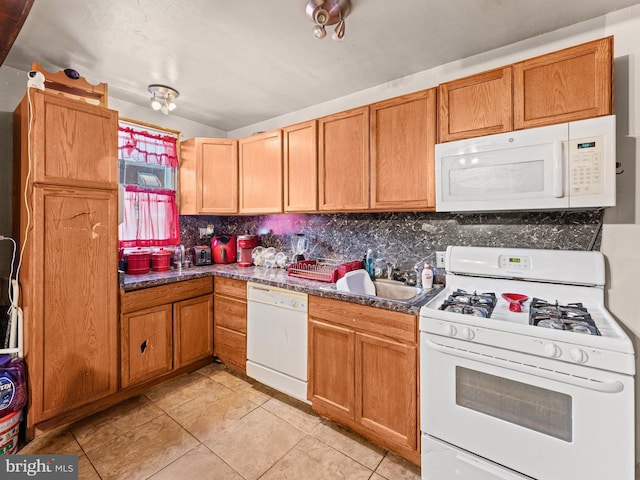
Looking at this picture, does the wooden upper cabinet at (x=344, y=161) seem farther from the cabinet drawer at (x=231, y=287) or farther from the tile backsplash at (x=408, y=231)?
the cabinet drawer at (x=231, y=287)

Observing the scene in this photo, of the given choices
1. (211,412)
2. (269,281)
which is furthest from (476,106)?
(211,412)

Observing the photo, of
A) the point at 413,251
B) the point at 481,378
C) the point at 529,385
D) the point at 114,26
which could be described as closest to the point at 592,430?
the point at 529,385

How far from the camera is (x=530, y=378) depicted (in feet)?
4.15

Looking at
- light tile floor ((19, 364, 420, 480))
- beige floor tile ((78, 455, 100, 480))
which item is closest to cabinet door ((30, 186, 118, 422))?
light tile floor ((19, 364, 420, 480))

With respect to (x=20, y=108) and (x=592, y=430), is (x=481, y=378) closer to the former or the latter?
(x=592, y=430)

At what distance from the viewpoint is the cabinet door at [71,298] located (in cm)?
181

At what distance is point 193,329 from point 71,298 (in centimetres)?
95

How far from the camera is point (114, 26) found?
5.73 feet

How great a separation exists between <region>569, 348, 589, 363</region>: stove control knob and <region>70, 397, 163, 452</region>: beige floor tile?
250 cm

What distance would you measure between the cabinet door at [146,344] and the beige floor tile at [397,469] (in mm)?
1821

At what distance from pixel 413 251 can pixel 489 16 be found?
4.94 feet

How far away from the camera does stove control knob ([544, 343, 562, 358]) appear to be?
47.3 inches

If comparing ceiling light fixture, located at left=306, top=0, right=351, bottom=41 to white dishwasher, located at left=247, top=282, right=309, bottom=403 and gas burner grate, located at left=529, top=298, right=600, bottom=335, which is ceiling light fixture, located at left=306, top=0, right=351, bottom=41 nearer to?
white dishwasher, located at left=247, top=282, right=309, bottom=403

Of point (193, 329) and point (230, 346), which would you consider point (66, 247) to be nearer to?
point (193, 329)
